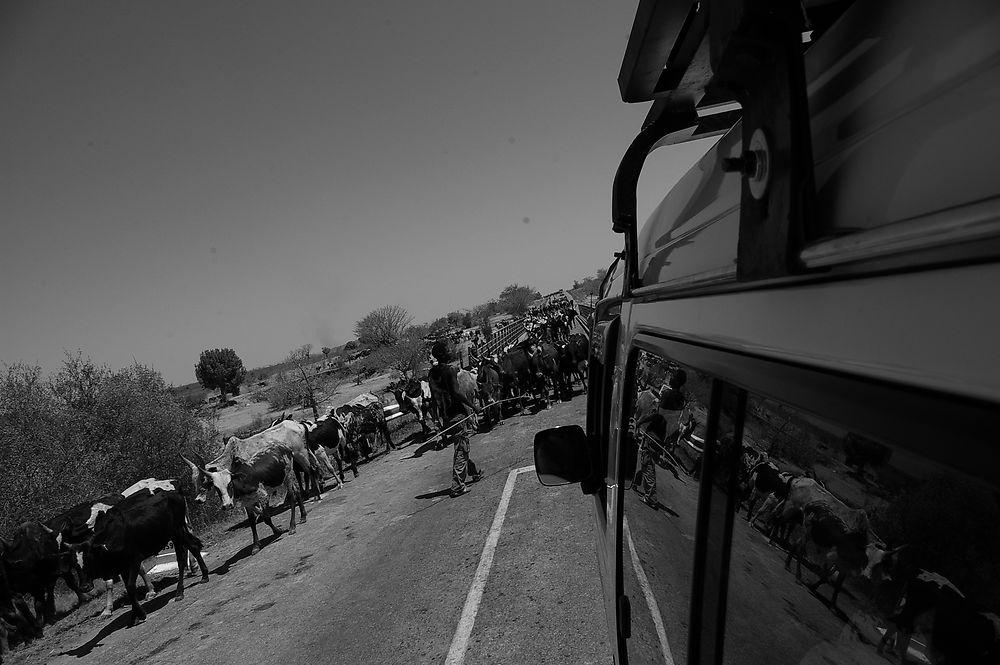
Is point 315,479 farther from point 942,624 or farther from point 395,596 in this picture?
point 942,624

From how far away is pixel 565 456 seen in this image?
2553mm

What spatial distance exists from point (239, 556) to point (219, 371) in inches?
2983

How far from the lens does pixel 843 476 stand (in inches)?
26.6

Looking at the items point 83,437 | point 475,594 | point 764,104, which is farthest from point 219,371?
point 764,104

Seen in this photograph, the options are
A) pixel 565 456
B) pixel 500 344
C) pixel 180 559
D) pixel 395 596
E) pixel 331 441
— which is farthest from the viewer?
pixel 500 344

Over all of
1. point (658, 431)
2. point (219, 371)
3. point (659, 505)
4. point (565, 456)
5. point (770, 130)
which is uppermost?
point (770, 130)

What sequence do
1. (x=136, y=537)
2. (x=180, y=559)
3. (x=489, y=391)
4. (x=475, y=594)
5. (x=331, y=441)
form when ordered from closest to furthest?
(x=475, y=594) < (x=136, y=537) < (x=180, y=559) < (x=331, y=441) < (x=489, y=391)

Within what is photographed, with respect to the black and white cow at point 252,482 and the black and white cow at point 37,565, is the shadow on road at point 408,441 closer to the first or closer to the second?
the black and white cow at point 252,482

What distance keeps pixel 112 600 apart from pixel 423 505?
5556 millimetres

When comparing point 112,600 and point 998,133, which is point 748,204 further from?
point 112,600

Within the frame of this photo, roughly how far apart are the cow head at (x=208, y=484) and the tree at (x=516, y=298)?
77968 mm

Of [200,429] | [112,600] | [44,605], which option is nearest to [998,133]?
[112,600]

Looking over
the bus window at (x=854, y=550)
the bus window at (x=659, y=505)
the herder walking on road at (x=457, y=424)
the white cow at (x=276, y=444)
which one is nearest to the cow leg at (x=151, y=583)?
the white cow at (x=276, y=444)

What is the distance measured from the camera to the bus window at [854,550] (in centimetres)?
53
